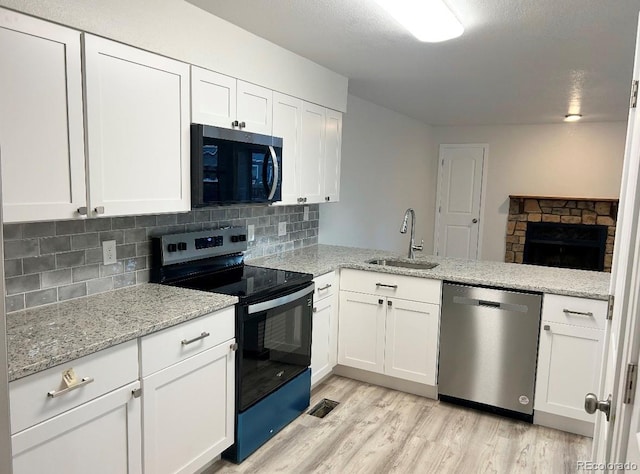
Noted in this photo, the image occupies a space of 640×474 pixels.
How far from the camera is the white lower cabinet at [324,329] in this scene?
3.00m

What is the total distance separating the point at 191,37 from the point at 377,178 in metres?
3.17

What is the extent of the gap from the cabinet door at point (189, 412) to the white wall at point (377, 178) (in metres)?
2.12

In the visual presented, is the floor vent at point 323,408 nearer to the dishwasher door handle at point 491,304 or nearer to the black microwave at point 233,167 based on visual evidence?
the dishwasher door handle at point 491,304

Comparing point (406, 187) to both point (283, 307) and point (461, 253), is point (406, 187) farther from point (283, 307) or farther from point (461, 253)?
point (283, 307)

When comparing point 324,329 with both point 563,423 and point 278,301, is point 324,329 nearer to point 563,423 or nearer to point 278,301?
point 278,301

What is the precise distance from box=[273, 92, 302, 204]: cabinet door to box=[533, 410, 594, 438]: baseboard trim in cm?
205

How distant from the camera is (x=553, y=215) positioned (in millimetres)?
6309

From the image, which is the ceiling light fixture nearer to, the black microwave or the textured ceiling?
the textured ceiling

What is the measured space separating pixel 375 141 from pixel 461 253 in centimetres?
280

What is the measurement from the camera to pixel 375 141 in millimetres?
4973

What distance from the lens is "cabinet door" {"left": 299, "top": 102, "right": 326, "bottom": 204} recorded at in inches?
126

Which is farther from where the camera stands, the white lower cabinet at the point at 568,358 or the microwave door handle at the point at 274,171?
the microwave door handle at the point at 274,171

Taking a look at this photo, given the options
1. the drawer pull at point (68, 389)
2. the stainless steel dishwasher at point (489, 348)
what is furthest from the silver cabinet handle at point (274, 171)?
the drawer pull at point (68, 389)

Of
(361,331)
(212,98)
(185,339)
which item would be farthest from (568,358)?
(212,98)
